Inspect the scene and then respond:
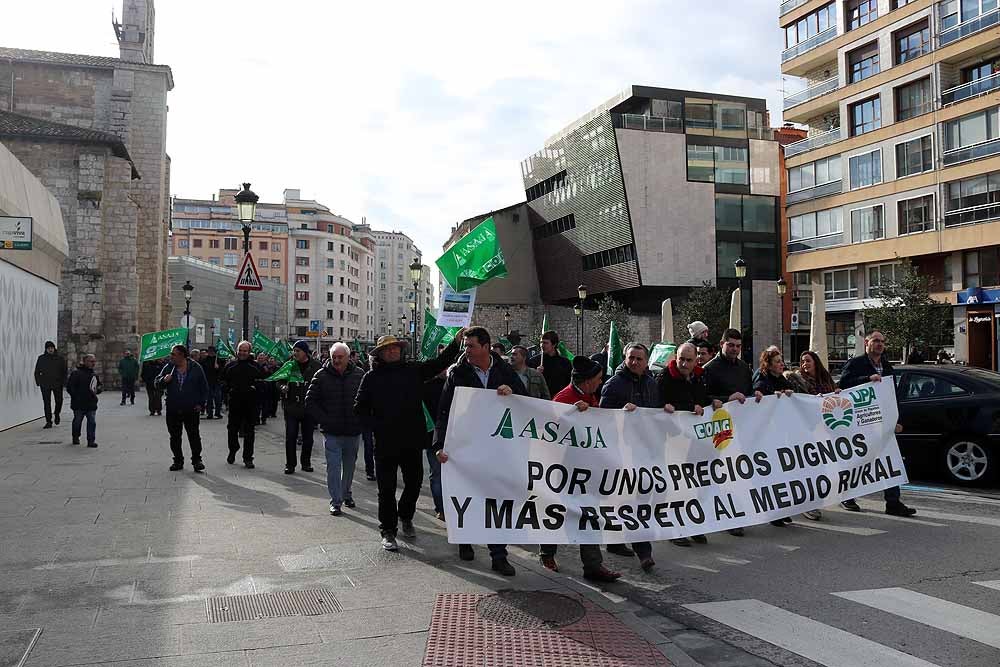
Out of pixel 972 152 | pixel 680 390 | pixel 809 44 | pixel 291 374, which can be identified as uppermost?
pixel 809 44

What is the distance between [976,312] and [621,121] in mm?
25558

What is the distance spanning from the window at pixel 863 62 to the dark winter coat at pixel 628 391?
4063cm

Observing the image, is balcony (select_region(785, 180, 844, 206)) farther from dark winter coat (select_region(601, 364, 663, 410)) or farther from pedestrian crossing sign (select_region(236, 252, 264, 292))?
dark winter coat (select_region(601, 364, 663, 410))

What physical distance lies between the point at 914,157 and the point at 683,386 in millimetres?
37035

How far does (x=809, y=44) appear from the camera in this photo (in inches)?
1807

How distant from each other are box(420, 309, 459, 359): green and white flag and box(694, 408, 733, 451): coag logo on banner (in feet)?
17.0

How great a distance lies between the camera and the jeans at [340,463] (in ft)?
29.0

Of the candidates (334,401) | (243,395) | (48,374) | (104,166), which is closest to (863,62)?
(104,166)

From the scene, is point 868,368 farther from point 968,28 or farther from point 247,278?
point 968,28

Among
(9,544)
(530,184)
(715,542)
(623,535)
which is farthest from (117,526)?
(530,184)

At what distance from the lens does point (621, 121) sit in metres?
54.1

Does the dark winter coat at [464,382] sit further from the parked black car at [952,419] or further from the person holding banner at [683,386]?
the parked black car at [952,419]

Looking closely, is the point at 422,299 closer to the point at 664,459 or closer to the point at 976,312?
the point at 976,312

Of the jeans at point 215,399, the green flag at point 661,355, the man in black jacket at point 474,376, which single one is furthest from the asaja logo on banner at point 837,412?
the jeans at point 215,399
